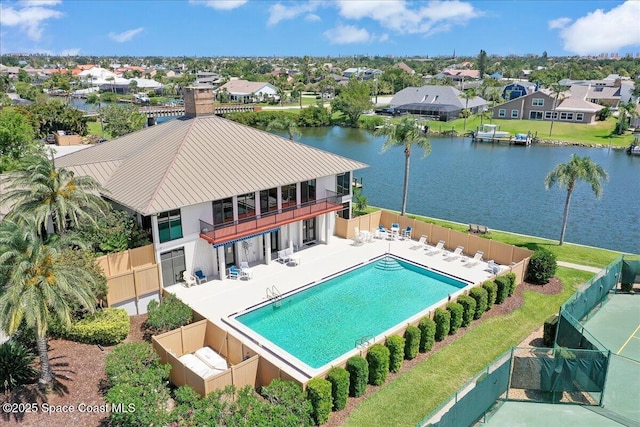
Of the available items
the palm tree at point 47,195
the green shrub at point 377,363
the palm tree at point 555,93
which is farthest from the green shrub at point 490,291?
the palm tree at point 555,93

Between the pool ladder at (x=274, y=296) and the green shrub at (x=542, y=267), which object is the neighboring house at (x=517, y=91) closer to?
the green shrub at (x=542, y=267)

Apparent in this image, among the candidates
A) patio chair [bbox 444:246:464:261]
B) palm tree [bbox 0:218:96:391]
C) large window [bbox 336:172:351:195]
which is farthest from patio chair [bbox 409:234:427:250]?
palm tree [bbox 0:218:96:391]

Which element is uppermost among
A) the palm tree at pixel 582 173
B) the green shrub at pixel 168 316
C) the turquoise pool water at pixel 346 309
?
the palm tree at pixel 582 173

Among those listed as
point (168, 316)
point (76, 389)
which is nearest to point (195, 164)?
point (168, 316)

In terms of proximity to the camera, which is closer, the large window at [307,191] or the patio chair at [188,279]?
the patio chair at [188,279]

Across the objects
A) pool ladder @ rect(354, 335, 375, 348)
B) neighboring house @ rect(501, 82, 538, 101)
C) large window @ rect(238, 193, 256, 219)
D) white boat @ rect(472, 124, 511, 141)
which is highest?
neighboring house @ rect(501, 82, 538, 101)

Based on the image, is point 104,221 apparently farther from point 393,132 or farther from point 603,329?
point 603,329

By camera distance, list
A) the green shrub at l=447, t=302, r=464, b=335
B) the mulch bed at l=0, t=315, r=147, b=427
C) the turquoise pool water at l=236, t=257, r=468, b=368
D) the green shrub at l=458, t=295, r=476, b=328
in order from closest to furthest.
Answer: the mulch bed at l=0, t=315, r=147, b=427 → the turquoise pool water at l=236, t=257, r=468, b=368 → the green shrub at l=447, t=302, r=464, b=335 → the green shrub at l=458, t=295, r=476, b=328

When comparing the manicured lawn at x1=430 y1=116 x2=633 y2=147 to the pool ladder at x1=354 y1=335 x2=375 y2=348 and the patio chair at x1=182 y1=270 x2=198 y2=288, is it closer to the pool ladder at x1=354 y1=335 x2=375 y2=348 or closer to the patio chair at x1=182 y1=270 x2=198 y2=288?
the pool ladder at x1=354 y1=335 x2=375 y2=348
